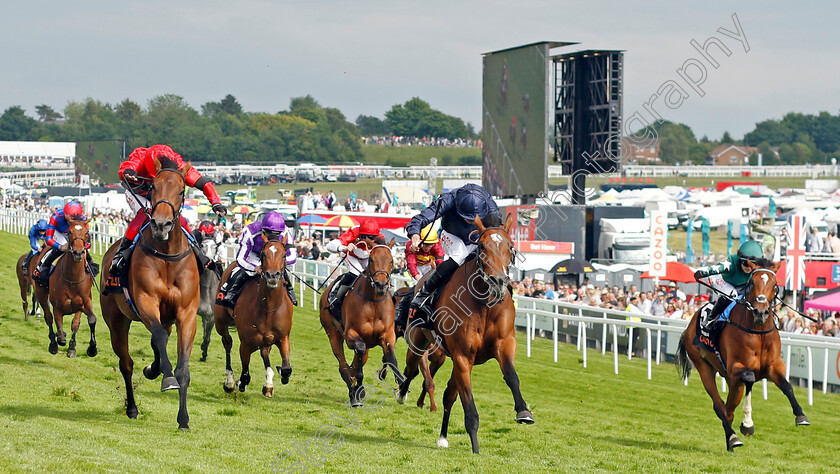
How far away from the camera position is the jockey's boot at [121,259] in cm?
858

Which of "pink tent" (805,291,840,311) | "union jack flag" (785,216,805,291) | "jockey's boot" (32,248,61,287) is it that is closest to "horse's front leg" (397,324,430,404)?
"jockey's boot" (32,248,61,287)

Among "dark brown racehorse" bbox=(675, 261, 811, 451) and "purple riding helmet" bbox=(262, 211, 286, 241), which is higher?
"purple riding helmet" bbox=(262, 211, 286, 241)

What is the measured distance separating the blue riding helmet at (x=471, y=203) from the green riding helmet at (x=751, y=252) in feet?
9.70

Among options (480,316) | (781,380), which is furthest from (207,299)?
(781,380)

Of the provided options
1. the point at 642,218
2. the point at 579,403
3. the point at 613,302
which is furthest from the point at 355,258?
the point at 642,218

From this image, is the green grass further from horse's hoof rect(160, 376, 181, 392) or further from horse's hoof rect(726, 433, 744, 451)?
horse's hoof rect(160, 376, 181, 392)

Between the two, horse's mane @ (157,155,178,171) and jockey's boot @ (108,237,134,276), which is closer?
horse's mane @ (157,155,178,171)

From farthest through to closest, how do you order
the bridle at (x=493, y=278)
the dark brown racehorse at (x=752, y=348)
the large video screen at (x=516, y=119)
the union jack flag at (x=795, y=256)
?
the large video screen at (x=516, y=119), the union jack flag at (x=795, y=256), the dark brown racehorse at (x=752, y=348), the bridle at (x=493, y=278)

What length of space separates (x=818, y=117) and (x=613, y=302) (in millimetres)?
124757

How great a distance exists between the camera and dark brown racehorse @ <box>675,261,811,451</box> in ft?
30.0

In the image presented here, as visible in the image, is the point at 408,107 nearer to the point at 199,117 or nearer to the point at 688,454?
the point at 199,117

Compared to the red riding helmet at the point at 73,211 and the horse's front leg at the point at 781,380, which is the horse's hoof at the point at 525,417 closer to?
the horse's front leg at the point at 781,380

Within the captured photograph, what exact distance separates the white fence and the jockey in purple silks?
5.83ft

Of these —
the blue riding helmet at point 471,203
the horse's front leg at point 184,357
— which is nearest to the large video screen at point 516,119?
the blue riding helmet at point 471,203
